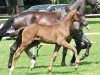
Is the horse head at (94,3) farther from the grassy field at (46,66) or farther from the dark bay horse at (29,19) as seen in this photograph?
the grassy field at (46,66)

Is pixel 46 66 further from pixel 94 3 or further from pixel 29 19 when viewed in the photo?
pixel 94 3

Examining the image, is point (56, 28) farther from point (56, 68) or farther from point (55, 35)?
point (56, 68)

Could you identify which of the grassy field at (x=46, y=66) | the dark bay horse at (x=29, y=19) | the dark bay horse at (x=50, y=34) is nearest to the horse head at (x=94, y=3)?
the dark bay horse at (x=29, y=19)

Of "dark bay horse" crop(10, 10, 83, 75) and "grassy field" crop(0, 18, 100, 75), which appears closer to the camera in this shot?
"dark bay horse" crop(10, 10, 83, 75)

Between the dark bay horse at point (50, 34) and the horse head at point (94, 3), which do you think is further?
the horse head at point (94, 3)

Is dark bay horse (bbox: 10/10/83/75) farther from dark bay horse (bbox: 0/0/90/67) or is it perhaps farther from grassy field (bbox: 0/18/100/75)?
dark bay horse (bbox: 0/0/90/67)

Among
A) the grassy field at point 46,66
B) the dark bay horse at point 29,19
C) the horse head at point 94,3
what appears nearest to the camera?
the grassy field at point 46,66

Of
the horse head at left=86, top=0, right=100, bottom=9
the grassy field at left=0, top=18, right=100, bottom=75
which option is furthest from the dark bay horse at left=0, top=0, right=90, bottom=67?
the horse head at left=86, top=0, right=100, bottom=9

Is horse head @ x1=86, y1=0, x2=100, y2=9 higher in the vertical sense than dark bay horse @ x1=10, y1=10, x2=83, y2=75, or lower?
higher

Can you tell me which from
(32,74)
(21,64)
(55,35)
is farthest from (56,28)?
(21,64)

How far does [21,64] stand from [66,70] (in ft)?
7.23

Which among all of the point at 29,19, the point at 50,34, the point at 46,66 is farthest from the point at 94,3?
the point at 50,34

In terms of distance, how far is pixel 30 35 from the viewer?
10945 mm

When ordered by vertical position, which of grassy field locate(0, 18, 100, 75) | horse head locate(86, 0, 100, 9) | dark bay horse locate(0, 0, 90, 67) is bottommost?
grassy field locate(0, 18, 100, 75)
